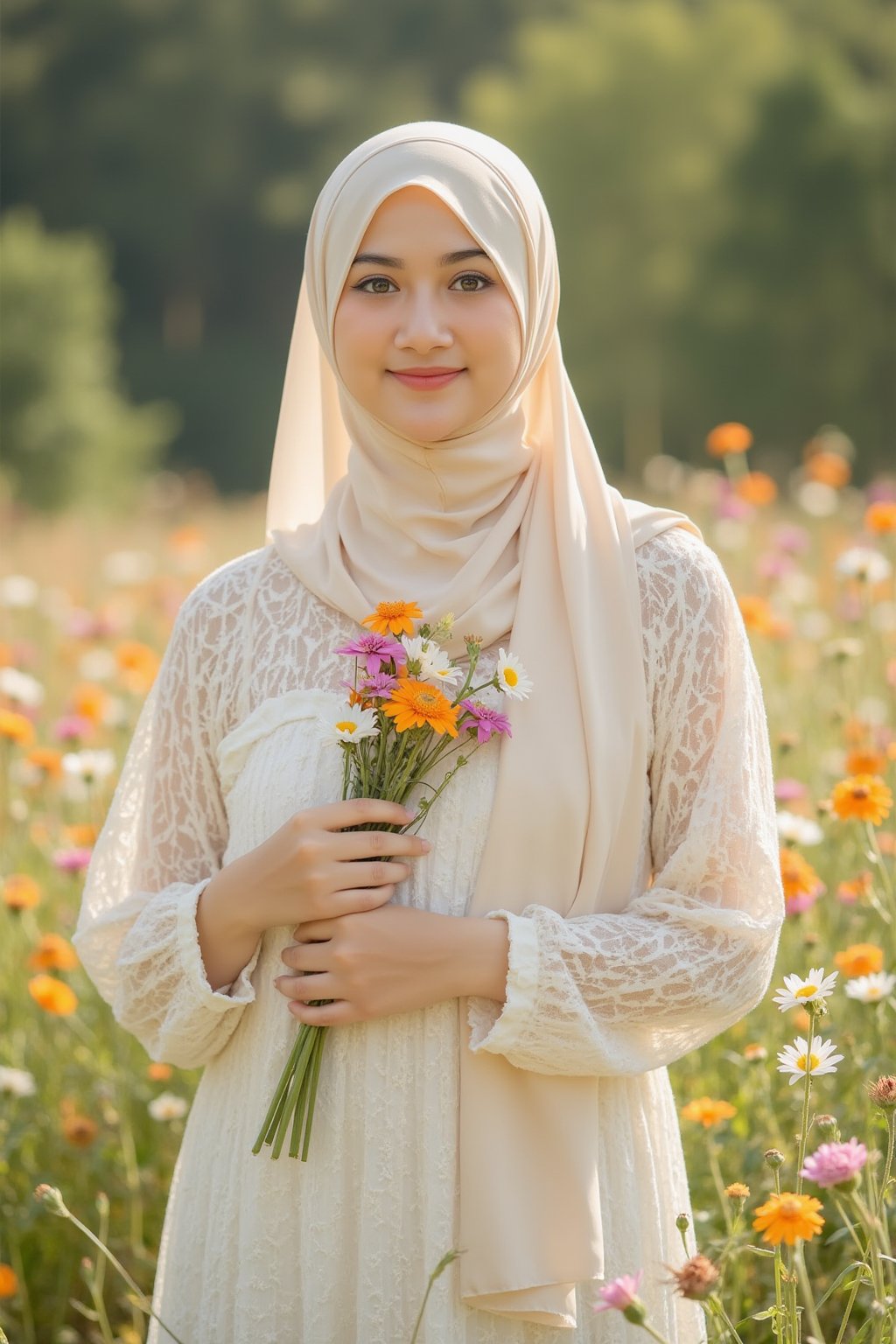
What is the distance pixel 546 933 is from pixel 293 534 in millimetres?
569

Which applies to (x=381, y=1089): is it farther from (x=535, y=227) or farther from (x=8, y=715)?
(x=8, y=715)

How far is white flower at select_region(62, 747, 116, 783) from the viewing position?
2596 mm

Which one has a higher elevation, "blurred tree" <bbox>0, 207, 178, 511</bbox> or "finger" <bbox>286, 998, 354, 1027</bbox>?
"blurred tree" <bbox>0, 207, 178, 511</bbox>

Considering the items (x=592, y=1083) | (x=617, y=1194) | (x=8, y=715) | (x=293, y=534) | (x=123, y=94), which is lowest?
(x=617, y=1194)

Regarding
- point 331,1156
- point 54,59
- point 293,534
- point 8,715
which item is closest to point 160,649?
point 8,715

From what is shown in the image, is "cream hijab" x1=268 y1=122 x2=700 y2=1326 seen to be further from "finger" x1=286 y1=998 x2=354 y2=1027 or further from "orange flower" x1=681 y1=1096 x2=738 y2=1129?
"orange flower" x1=681 y1=1096 x2=738 y2=1129

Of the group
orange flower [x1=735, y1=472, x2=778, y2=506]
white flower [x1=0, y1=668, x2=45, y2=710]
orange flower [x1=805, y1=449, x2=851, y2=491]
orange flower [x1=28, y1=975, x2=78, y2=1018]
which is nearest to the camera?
orange flower [x1=28, y1=975, x2=78, y2=1018]

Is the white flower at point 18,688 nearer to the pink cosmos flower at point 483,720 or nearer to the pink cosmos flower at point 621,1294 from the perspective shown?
the pink cosmos flower at point 483,720

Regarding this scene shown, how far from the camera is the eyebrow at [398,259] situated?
4.89 feet

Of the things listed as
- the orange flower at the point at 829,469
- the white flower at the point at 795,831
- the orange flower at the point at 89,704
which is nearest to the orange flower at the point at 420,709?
the white flower at the point at 795,831

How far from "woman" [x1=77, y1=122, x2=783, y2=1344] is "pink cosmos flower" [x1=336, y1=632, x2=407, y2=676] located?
131 mm

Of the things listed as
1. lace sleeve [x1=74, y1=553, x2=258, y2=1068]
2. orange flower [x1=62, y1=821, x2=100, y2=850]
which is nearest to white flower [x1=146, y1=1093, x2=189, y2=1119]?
orange flower [x1=62, y1=821, x2=100, y2=850]

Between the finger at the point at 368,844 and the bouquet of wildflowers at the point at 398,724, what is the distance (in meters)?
0.03

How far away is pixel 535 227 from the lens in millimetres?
1571
